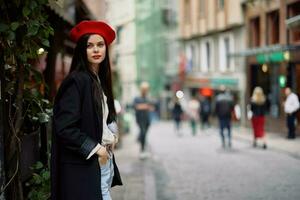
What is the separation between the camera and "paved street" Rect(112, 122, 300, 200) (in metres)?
9.34

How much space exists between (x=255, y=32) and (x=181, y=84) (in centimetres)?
1613

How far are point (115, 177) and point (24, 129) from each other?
116 centimetres

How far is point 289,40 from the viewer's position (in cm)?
2406

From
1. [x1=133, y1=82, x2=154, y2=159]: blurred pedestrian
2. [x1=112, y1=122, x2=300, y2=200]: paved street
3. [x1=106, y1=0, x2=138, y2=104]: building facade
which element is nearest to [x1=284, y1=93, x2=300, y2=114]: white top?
[x1=112, y1=122, x2=300, y2=200]: paved street

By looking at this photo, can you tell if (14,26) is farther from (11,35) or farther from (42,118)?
(42,118)

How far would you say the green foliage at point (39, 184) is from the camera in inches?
210

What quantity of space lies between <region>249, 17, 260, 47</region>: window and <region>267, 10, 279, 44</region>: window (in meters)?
2.11

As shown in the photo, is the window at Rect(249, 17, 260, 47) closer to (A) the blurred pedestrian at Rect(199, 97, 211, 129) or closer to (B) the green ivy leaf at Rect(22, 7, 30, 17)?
(A) the blurred pedestrian at Rect(199, 97, 211, 129)

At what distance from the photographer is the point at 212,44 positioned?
38.3 meters

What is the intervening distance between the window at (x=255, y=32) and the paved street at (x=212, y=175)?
13.3 metres

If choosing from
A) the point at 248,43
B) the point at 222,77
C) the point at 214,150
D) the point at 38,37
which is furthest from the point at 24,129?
the point at 222,77

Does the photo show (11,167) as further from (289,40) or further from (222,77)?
(222,77)

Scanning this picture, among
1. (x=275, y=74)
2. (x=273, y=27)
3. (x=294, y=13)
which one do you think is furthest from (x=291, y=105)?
(x=273, y=27)

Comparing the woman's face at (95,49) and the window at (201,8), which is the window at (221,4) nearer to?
the window at (201,8)
